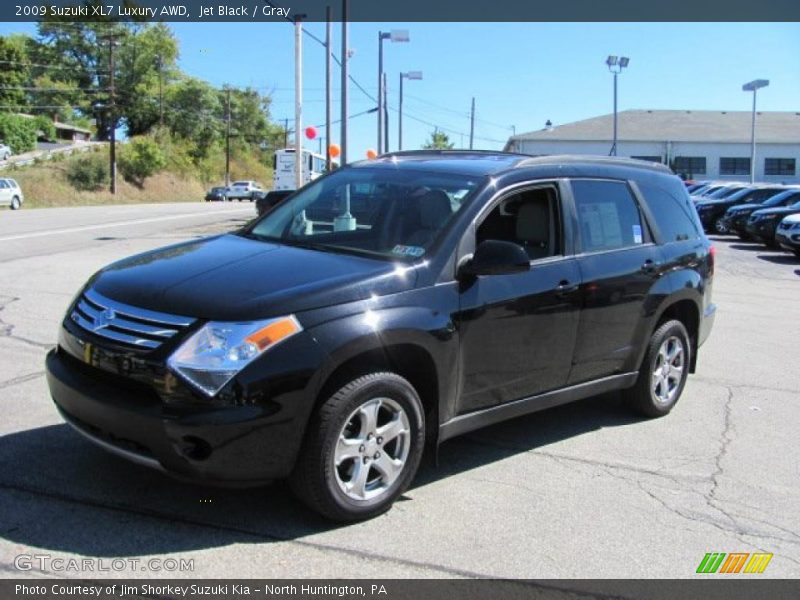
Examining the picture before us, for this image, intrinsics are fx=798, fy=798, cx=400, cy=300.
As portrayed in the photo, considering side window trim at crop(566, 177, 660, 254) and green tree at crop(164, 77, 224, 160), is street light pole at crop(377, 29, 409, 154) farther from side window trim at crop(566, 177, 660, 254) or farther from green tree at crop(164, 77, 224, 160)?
green tree at crop(164, 77, 224, 160)

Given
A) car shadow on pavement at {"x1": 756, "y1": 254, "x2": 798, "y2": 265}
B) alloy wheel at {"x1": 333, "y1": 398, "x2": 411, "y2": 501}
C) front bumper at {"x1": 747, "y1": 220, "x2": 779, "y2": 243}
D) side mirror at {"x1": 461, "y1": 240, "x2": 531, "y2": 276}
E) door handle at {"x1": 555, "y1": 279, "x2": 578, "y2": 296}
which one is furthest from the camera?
front bumper at {"x1": 747, "y1": 220, "x2": 779, "y2": 243}

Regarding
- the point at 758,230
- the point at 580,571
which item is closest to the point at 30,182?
the point at 758,230

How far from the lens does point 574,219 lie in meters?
5.09

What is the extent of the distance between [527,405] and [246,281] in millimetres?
1882

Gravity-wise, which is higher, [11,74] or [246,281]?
[11,74]

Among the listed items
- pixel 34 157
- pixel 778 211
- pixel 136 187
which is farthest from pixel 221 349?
pixel 136 187

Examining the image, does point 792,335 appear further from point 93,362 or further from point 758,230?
point 758,230

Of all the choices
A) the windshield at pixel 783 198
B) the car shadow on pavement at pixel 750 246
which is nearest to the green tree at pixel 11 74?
the car shadow on pavement at pixel 750 246

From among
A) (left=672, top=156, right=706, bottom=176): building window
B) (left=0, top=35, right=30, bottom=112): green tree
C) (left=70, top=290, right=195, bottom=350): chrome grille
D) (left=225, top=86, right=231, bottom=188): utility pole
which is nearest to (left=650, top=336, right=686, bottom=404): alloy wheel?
(left=70, top=290, right=195, bottom=350): chrome grille

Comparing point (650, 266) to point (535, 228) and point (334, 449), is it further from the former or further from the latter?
point (334, 449)

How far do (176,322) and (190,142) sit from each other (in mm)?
84346

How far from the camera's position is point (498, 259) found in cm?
419

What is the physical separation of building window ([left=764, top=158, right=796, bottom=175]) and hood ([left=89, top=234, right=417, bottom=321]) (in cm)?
6146

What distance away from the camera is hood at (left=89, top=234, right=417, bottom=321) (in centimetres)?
366
